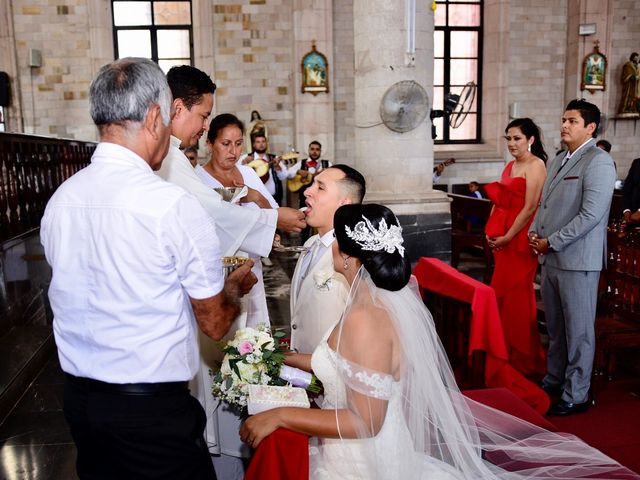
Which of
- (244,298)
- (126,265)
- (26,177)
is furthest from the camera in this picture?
(26,177)

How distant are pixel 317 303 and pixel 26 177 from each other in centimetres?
383

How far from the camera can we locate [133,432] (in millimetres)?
1476

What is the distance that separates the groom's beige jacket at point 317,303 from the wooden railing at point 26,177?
2806mm

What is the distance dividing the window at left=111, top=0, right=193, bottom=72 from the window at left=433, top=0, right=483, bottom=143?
5.01 metres

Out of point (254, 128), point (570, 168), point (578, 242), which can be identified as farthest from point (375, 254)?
point (254, 128)

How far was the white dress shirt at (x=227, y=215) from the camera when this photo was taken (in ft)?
8.04

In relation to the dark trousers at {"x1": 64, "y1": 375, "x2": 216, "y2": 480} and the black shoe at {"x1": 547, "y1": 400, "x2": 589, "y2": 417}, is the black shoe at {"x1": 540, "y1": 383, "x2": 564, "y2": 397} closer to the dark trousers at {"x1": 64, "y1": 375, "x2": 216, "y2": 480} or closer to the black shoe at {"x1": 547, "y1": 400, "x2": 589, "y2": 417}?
the black shoe at {"x1": 547, "y1": 400, "x2": 589, "y2": 417}

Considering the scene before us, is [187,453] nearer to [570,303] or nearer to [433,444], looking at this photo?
[433,444]

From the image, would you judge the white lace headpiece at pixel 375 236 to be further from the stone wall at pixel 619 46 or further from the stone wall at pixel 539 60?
the stone wall at pixel 619 46

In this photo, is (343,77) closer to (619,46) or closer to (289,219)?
(619,46)

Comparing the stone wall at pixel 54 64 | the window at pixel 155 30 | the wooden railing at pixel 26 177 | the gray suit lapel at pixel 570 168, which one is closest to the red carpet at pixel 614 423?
the gray suit lapel at pixel 570 168

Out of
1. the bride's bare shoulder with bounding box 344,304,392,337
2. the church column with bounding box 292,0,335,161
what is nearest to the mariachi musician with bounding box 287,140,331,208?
the church column with bounding box 292,0,335,161

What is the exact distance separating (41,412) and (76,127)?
8.64m

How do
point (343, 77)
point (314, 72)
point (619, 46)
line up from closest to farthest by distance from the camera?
point (314, 72), point (343, 77), point (619, 46)
